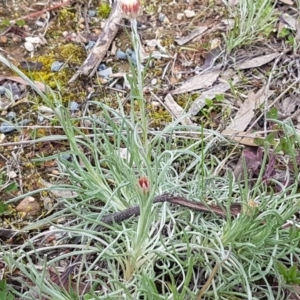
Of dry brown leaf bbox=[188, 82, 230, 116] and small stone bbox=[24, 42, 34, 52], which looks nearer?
dry brown leaf bbox=[188, 82, 230, 116]

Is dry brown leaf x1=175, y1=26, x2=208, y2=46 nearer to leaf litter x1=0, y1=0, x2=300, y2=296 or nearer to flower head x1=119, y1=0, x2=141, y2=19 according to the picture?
leaf litter x1=0, y1=0, x2=300, y2=296

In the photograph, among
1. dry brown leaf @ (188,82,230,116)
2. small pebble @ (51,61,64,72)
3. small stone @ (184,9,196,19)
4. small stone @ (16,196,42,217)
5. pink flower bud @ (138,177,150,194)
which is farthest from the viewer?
small stone @ (184,9,196,19)

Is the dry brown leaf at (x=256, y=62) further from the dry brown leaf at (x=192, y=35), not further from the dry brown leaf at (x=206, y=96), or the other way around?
the dry brown leaf at (x=192, y=35)

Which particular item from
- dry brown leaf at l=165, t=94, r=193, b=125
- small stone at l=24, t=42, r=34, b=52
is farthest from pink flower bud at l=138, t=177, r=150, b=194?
small stone at l=24, t=42, r=34, b=52

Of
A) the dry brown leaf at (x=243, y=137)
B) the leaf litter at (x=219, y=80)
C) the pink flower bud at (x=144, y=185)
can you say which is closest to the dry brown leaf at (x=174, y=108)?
the leaf litter at (x=219, y=80)

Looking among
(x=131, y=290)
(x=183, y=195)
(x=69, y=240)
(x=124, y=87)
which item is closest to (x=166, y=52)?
(x=124, y=87)
